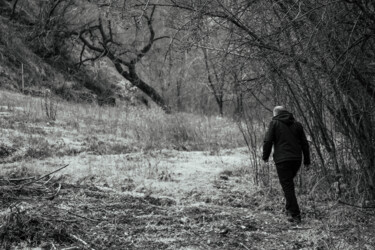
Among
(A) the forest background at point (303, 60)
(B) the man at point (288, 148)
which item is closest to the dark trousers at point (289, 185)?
(B) the man at point (288, 148)

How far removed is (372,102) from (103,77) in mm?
17586

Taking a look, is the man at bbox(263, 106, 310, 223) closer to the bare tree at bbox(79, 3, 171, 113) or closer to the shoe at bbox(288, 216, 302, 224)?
the shoe at bbox(288, 216, 302, 224)

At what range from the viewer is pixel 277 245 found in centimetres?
475

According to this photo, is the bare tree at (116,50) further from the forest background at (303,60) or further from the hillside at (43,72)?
the forest background at (303,60)

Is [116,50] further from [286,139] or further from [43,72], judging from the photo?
[286,139]

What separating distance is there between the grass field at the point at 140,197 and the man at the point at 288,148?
27cm

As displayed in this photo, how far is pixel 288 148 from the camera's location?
5.63 meters

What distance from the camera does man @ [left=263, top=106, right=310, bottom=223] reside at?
5.62 m

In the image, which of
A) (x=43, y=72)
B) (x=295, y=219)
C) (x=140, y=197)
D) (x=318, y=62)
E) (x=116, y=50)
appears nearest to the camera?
(x=318, y=62)

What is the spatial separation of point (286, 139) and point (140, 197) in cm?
194

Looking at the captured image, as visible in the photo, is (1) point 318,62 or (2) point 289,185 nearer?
(1) point 318,62

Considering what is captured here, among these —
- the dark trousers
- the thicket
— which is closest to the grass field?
the dark trousers

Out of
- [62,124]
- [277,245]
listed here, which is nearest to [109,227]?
[277,245]

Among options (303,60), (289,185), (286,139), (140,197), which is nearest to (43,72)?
(140,197)
